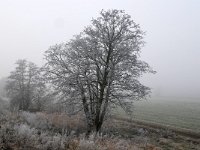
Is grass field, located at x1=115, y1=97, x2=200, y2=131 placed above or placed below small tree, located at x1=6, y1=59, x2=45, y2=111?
below

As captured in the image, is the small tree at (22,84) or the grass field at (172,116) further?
the small tree at (22,84)

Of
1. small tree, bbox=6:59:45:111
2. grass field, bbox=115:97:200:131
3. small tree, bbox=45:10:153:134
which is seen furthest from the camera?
small tree, bbox=6:59:45:111

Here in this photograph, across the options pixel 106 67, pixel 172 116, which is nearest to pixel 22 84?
pixel 172 116

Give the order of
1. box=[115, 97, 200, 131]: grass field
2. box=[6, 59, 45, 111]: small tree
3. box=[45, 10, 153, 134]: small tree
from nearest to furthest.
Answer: box=[45, 10, 153, 134]: small tree
box=[115, 97, 200, 131]: grass field
box=[6, 59, 45, 111]: small tree

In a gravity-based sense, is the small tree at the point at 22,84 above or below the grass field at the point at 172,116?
above

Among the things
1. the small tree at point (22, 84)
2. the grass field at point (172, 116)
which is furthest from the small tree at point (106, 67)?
the small tree at point (22, 84)

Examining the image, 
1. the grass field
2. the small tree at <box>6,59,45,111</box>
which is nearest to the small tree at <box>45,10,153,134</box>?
the grass field

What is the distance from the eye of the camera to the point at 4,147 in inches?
312

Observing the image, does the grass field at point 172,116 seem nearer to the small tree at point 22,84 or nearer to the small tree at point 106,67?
the small tree at point 106,67

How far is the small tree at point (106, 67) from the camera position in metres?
20.7

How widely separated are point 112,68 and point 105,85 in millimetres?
1730

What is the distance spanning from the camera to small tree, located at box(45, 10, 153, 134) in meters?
20.7

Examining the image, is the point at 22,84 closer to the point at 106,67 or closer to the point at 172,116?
the point at 172,116

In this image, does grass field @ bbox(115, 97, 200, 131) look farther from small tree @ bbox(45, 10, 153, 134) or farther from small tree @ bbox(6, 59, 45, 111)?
small tree @ bbox(6, 59, 45, 111)
